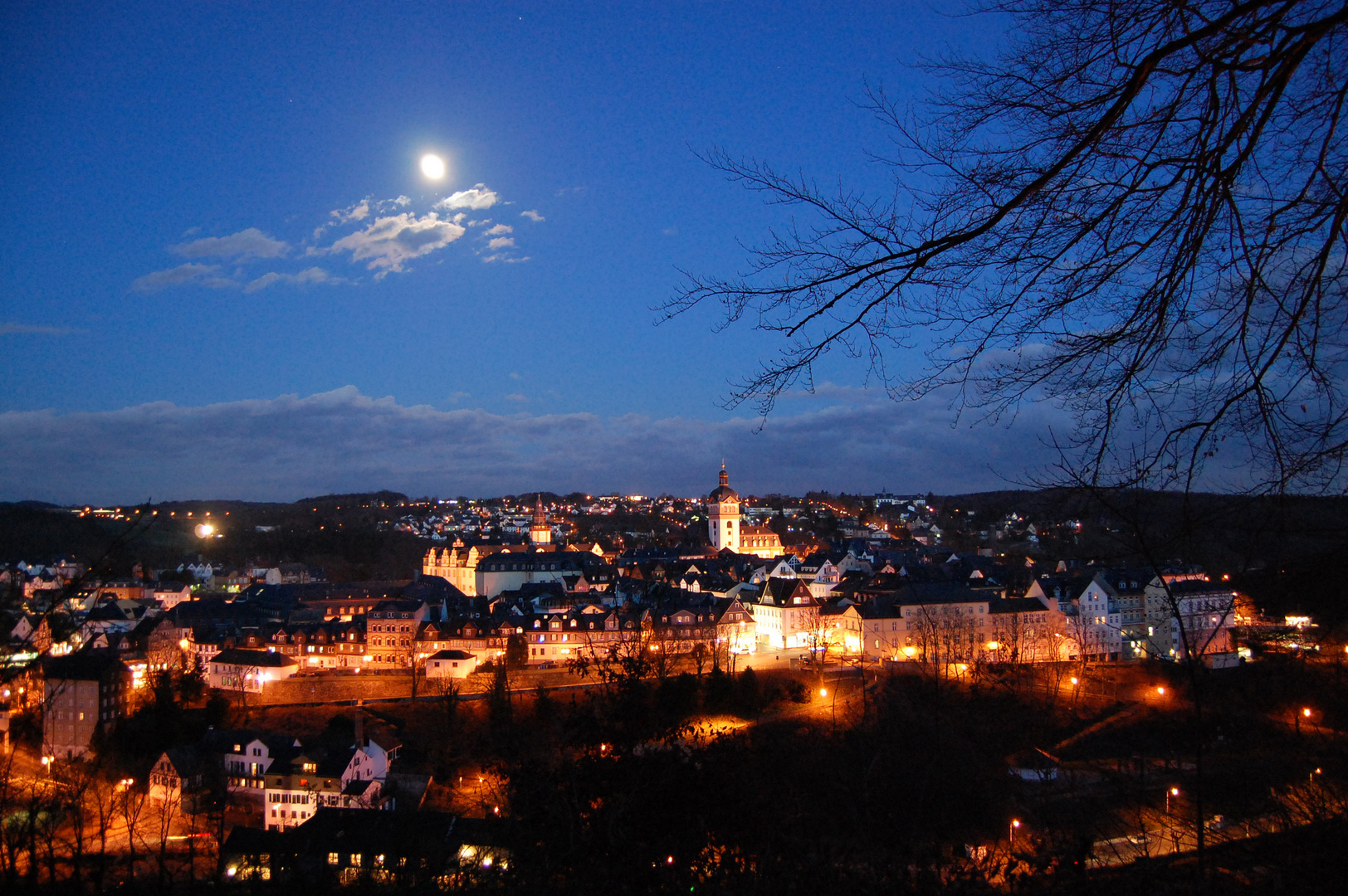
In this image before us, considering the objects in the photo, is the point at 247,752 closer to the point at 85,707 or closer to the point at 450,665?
the point at 85,707

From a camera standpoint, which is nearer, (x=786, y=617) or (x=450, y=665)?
(x=450, y=665)

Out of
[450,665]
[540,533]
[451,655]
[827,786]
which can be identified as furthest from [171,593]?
[827,786]

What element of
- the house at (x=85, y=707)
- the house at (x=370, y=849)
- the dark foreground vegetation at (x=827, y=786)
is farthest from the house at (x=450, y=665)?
the house at (x=370, y=849)

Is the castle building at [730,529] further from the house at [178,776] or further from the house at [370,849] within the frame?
the house at [370,849]

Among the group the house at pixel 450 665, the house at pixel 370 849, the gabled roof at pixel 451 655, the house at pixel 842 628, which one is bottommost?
the house at pixel 450 665

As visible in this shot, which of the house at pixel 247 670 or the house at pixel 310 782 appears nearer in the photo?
the house at pixel 310 782

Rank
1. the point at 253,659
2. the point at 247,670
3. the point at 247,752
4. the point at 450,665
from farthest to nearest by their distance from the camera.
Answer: the point at 450,665, the point at 253,659, the point at 247,670, the point at 247,752
